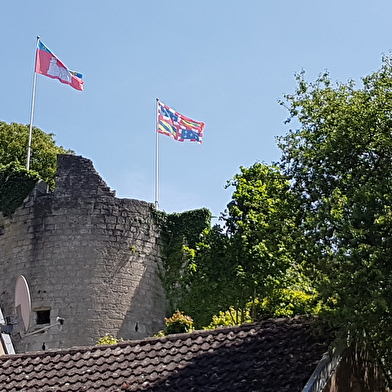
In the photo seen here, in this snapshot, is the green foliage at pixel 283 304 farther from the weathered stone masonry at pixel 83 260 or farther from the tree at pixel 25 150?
the tree at pixel 25 150

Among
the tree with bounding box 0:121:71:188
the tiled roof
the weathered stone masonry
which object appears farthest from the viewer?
the tree with bounding box 0:121:71:188

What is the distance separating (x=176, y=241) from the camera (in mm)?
28484

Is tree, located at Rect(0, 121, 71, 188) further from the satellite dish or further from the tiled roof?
the tiled roof

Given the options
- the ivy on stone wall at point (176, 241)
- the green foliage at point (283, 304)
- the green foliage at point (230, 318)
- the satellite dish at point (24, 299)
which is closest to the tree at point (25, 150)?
the ivy on stone wall at point (176, 241)

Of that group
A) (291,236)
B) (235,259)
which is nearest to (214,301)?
(235,259)

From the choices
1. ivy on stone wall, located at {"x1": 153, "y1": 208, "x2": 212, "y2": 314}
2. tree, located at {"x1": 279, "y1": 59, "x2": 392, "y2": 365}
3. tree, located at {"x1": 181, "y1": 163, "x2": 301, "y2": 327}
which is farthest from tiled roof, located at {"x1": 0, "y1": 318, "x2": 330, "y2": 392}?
ivy on stone wall, located at {"x1": 153, "y1": 208, "x2": 212, "y2": 314}

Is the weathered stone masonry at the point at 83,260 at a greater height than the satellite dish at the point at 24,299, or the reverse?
the weathered stone masonry at the point at 83,260

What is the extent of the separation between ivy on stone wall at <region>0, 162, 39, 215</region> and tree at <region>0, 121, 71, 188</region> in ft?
29.0

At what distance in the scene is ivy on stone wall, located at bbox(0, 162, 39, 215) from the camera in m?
28.3

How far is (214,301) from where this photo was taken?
842 inches

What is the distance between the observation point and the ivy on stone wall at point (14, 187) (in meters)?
28.3

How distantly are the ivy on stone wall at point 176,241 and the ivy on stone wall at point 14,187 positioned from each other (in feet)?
12.9

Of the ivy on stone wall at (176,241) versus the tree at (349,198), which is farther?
the ivy on stone wall at (176,241)

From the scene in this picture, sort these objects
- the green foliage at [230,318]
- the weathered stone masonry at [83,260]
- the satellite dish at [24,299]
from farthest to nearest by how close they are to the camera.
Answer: the weathered stone masonry at [83,260] < the green foliage at [230,318] < the satellite dish at [24,299]
